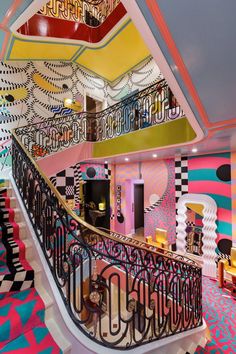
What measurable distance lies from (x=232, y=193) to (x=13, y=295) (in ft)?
17.4

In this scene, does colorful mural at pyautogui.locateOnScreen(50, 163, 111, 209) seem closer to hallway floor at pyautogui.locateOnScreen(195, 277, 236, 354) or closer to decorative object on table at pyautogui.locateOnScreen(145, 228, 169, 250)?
decorative object on table at pyautogui.locateOnScreen(145, 228, 169, 250)

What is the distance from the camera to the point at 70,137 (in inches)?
256

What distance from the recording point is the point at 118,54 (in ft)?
23.0

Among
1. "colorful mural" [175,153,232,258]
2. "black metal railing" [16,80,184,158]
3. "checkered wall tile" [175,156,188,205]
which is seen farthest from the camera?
"checkered wall tile" [175,156,188,205]

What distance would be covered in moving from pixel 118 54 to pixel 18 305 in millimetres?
7900

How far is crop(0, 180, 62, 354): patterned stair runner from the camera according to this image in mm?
1438

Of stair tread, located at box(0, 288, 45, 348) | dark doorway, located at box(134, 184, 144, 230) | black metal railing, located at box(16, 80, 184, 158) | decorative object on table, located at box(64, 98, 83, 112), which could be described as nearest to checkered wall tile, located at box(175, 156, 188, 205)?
black metal railing, located at box(16, 80, 184, 158)

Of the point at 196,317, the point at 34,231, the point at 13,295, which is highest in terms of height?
the point at 34,231

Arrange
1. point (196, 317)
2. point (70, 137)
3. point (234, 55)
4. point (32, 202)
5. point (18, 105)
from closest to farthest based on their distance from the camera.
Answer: point (234, 55), point (32, 202), point (196, 317), point (18, 105), point (70, 137)

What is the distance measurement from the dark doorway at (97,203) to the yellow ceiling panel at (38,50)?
4.96 m

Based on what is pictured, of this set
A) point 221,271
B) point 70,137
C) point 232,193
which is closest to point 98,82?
point 70,137

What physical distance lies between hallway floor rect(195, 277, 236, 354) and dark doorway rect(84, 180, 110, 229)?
15.0 feet

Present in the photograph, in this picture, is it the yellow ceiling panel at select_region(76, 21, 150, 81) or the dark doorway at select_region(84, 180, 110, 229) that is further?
the dark doorway at select_region(84, 180, 110, 229)

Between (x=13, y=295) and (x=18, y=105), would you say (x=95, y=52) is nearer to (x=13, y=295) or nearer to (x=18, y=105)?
(x=18, y=105)
